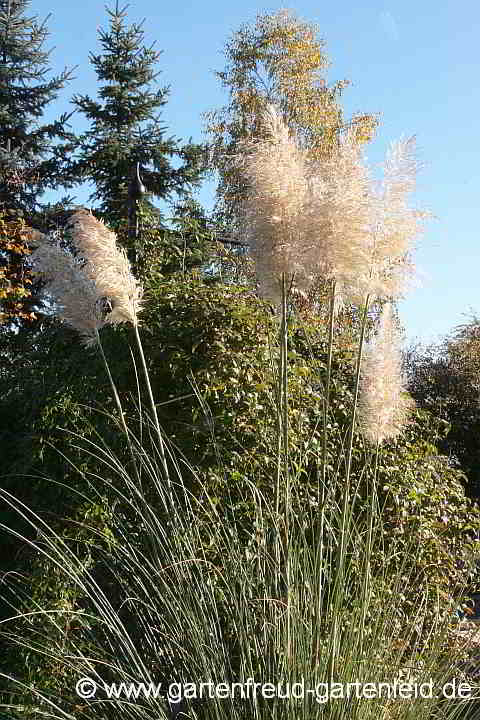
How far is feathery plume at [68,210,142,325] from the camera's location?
8.70 feet

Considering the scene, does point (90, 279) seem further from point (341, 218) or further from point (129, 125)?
point (129, 125)

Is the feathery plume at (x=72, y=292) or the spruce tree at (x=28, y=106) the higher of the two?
the spruce tree at (x=28, y=106)

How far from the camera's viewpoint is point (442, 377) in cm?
1194

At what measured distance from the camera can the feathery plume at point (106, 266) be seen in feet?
8.70

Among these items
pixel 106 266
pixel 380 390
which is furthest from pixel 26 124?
pixel 380 390

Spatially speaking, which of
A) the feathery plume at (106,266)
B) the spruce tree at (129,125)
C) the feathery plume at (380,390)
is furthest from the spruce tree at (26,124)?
the feathery plume at (380,390)

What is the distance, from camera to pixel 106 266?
104 inches

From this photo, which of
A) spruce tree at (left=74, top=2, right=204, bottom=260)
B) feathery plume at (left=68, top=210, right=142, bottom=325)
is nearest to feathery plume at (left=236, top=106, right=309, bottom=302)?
feathery plume at (left=68, top=210, right=142, bottom=325)

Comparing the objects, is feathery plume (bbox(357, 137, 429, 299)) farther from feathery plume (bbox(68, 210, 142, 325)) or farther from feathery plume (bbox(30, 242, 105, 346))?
feathery plume (bbox(30, 242, 105, 346))

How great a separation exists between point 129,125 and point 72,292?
1116 cm

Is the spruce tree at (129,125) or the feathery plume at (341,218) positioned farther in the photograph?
the spruce tree at (129,125)

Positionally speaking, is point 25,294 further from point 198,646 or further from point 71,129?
point 198,646

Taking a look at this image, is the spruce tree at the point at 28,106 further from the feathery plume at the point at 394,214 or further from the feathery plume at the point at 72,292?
the feathery plume at the point at 394,214

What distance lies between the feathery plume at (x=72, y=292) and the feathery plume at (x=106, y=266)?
0.05 m
